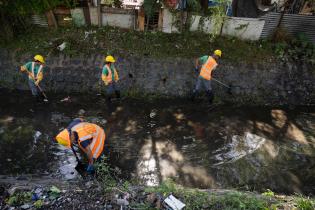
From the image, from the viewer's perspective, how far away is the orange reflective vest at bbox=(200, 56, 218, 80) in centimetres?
748

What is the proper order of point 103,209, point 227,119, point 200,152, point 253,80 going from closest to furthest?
point 103,209 < point 200,152 < point 227,119 < point 253,80

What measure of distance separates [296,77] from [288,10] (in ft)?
11.2

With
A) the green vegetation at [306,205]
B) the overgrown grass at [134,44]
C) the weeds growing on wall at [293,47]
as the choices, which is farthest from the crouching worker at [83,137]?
the weeds growing on wall at [293,47]

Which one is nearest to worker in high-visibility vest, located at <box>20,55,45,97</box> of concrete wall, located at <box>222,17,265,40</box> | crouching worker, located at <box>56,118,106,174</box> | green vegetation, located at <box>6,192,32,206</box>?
crouching worker, located at <box>56,118,106,174</box>

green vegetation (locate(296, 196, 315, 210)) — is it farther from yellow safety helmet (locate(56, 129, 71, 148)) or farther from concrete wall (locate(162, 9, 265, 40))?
concrete wall (locate(162, 9, 265, 40))

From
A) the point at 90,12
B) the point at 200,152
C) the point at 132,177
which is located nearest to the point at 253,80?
the point at 200,152

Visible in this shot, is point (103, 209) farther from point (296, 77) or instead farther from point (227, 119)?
point (296, 77)

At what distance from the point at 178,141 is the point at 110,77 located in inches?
111

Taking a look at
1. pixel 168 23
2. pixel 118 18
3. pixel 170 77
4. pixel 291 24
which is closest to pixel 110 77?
pixel 170 77

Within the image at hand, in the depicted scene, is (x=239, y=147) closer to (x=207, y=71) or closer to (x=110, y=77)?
(x=207, y=71)

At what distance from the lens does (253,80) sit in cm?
880

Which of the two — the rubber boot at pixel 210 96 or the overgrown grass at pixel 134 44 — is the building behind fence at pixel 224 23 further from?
the rubber boot at pixel 210 96

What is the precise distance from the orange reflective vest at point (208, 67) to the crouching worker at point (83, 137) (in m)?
3.92

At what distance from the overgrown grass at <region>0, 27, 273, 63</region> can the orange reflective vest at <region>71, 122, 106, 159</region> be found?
4.59 meters
